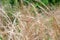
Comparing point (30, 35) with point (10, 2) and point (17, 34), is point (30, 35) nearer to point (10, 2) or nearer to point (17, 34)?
point (17, 34)

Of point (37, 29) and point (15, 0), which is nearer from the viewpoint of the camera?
point (37, 29)

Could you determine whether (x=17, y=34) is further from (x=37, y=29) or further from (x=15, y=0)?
(x=15, y=0)

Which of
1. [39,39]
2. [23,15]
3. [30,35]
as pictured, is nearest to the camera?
[30,35]

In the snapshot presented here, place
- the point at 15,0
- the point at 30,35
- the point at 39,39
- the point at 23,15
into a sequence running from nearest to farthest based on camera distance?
1. the point at 30,35
2. the point at 39,39
3. the point at 23,15
4. the point at 15,0

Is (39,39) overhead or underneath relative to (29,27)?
underneath

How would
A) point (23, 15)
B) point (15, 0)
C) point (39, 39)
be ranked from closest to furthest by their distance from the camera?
point (39, 39) → point (23, 15) → point (15, 0)

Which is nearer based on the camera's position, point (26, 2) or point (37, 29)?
point (37, 29)

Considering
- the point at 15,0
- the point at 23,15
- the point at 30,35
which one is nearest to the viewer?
the point at 30,35

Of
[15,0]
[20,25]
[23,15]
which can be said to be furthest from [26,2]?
[20,25]

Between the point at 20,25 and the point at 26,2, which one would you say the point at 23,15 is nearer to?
the point at 20,25
